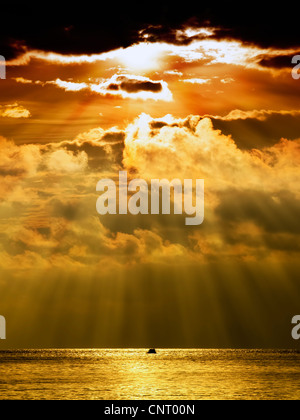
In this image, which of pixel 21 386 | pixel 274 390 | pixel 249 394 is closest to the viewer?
pixel 249 394

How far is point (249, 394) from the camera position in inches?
3305
